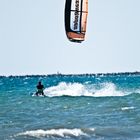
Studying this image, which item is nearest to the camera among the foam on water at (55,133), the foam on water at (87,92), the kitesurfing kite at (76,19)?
the kitesurfing kite at (76,19)

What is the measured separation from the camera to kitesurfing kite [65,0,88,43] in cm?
1172

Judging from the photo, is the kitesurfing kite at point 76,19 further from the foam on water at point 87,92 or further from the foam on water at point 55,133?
the foam on water at point 87,92

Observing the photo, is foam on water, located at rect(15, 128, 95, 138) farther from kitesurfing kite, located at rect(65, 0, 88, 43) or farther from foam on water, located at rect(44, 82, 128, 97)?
foam on water, located at rect(44, 82, 128, 97)

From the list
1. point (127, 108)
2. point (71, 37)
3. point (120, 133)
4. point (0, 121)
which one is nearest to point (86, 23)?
point (71, 37)

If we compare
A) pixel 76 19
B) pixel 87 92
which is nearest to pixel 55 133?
pixel 76 19

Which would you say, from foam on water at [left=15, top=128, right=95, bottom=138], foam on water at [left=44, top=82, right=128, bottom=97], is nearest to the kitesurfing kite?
foam on water at [left=15, top=128, right=95, bottom=138]

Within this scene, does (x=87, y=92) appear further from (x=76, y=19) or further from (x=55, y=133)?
(x=76, y=19)

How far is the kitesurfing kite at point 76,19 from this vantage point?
11723mm

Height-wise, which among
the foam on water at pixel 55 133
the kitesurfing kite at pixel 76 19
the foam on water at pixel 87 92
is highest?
the kitesurfing kite at pixel 76 19

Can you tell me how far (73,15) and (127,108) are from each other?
45.7 feet

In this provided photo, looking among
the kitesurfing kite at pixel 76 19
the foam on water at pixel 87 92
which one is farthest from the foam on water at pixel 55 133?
the foam on water at pixel 87 92

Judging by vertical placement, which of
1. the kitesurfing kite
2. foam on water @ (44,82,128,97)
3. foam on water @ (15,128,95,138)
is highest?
the kitesurfing kite

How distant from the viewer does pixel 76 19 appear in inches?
465

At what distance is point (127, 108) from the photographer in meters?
25.2
